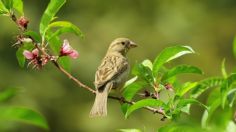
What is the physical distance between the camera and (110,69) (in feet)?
20.6

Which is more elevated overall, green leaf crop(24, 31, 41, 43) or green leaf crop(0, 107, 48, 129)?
green leaf crop(24, 31, 41, 43)

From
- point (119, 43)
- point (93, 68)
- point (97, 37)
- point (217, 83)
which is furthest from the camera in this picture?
point (97, 37)

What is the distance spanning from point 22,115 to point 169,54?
1.65 meters

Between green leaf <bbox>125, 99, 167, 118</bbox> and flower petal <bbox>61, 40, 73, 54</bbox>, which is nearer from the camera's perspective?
green leaf <bbox>125, 99, 167, 118</bbox>

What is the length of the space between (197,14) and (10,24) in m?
5.51

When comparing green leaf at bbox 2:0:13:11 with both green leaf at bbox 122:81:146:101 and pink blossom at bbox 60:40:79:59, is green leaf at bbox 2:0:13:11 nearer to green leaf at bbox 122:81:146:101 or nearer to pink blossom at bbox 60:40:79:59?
pink blossom at bbox 60:40:79:59

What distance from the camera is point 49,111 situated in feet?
53.0

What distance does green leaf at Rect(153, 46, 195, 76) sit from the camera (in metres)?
3.56

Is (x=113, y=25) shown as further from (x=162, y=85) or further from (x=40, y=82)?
(x=162, y=85)

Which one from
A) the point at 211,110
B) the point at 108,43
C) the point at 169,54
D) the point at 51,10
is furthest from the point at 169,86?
the point at 108,43

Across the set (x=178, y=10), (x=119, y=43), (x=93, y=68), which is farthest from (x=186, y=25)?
(x=119, y=43)

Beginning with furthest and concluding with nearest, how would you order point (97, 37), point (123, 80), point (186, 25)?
1. point (186, 25)
2. point (97, 37)
3. point (123, 80)

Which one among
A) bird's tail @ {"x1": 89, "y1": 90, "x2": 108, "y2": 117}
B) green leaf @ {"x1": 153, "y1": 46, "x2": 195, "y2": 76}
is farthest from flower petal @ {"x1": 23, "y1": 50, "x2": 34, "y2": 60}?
bird's tail @ {"x1": 89, "y1": 90, "x2": 108, "y2": 117}

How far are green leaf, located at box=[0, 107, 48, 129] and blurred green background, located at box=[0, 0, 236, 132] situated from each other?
11472 mm
